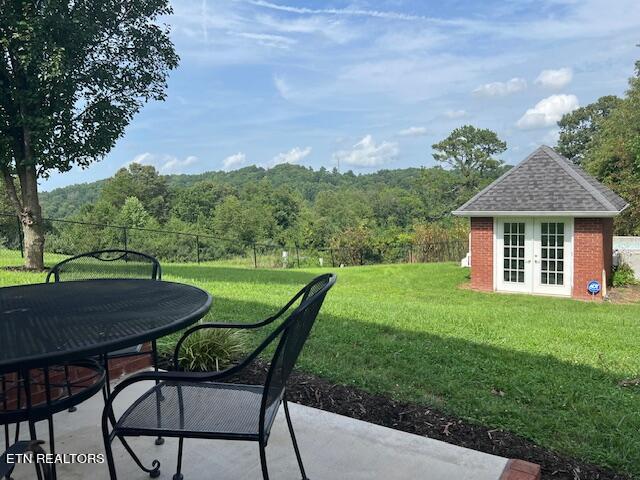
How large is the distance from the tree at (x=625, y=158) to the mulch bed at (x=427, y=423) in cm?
1324

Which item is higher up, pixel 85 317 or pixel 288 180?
pixel 288 180

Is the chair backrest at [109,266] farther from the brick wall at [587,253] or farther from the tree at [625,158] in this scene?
the tree at [625,158]

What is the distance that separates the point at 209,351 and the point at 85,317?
1.73 meters

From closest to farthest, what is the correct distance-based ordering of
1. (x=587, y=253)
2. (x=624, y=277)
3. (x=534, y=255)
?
(x=587, y=253) < (x=534, y=255) < (x=624, y=277)

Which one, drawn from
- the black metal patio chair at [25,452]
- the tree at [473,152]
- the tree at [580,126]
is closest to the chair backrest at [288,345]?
the black metal patio chair at [25,452]

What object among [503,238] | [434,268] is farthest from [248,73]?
[503,238]

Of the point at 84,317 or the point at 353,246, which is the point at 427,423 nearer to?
the point at 84,317

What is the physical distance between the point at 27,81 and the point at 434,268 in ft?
37.3

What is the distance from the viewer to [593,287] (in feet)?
32.9

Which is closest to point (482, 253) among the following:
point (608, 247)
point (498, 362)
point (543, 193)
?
point (543, 193)

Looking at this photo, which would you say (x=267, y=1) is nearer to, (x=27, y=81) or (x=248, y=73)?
(x=27, y=81)

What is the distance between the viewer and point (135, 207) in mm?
33969

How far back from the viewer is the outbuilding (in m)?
10.1

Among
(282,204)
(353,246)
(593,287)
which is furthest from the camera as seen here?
(282,204)
